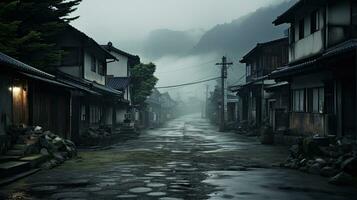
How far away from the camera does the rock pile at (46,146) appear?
15.6 m

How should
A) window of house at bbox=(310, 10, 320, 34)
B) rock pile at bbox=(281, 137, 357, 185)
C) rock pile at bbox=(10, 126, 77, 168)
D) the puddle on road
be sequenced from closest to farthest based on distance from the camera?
the puddle on road < rock pile at bbox=(281, 137, 357, 185) < rock pile at bbox=(10, 126, 77, 168) < window of house at bbox=(310, 10, 320, 34)

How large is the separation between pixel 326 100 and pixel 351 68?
11.9ft

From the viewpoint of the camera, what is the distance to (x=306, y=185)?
11305 millimetres

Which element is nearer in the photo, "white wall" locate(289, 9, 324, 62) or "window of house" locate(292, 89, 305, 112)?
"white wall" locate(289, 9, 324, 62)

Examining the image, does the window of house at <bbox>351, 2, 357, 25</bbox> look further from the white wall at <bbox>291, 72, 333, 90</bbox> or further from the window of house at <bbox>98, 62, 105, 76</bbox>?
the window of house at <bbox>98, 62, 105, 76</bbox>

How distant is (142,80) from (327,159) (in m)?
36.4

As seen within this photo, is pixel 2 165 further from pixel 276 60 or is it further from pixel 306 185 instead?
pixel 276 60

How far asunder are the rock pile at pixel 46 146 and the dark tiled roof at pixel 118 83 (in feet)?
81.4

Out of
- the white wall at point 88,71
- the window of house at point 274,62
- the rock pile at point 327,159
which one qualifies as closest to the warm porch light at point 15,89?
the rock pile at point 327,159

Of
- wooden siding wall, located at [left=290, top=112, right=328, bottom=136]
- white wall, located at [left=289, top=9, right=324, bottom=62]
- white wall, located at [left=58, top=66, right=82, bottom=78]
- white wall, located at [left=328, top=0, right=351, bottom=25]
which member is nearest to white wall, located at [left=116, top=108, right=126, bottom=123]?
white wall, located at [left=58, top=66, right=82, bottom=78]

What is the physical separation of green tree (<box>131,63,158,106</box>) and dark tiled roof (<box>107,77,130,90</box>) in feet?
11.4

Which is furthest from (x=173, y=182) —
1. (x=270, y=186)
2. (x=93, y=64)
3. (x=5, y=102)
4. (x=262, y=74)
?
(x=262, y=74)

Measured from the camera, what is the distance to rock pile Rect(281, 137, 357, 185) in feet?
39.0

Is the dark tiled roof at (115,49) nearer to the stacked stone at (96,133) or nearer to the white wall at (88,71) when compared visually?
the white wall at (88,71)
